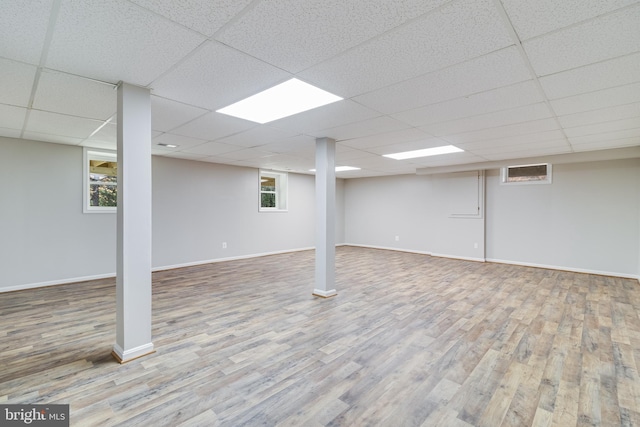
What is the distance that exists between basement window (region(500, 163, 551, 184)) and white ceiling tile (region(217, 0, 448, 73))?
6.14 meters

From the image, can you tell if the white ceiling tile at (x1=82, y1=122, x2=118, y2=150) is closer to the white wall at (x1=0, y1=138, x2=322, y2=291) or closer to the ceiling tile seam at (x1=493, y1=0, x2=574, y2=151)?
the white wall at (x1=0, y1=138, x2=322, y2=291)

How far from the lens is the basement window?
6184 millimetres

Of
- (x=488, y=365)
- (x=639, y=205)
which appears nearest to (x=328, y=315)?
(x=488, y=365)

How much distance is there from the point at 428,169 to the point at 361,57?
A: 580 cm

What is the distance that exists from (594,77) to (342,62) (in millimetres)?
1913

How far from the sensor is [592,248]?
18.7ft

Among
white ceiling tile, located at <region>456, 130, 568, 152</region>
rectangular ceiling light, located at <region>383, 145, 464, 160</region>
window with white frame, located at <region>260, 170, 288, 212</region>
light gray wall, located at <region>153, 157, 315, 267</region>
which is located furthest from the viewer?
window with white frame, located at <region>260, 170, 288, 212</region>

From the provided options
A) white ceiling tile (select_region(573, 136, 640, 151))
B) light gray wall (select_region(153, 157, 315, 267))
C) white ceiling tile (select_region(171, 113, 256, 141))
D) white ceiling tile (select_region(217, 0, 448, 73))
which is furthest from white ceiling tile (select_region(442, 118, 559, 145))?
light gray wall (select_region(153, 157, 315, 267))

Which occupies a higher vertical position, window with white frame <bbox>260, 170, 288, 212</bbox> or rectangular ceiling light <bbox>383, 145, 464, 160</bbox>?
rectangular ceiling light <bbox>383, 145, 464, 160</bbox>

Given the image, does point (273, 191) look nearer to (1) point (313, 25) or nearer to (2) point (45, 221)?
(2) point (45, 221)

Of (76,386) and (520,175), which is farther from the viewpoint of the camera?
(520,175)

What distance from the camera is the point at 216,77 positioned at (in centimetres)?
223

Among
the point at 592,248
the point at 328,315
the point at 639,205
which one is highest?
the point at 639,205

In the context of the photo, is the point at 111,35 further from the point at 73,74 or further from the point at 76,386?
the point at 76,386
